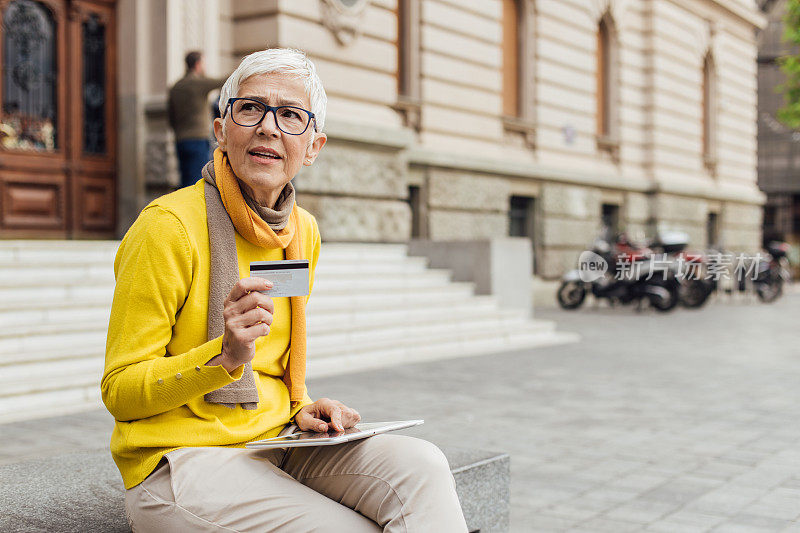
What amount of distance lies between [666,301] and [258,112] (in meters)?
14.6

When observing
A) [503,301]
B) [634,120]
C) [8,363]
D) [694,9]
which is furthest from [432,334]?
[694,9]

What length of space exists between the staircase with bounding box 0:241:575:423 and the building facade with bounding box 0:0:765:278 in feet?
5.60

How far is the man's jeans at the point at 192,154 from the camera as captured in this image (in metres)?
9.69

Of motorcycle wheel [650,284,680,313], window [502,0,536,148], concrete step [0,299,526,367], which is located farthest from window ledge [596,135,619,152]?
concrete step [0,299,526,367]

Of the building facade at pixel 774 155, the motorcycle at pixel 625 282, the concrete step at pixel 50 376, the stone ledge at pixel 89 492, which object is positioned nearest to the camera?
the stone ledge at pixel 89 492

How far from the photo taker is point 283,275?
2029 mm

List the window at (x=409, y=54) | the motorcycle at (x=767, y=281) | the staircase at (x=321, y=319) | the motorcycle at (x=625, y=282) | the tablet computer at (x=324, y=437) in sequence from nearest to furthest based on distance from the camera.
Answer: the tablet computer at (x=324, y=437) → the staircase at (x=321, y=319) → the window at (x=409, y=54) → the motorcycle at (x=625, y=282) → the motorcycle at (x=767, y=281)

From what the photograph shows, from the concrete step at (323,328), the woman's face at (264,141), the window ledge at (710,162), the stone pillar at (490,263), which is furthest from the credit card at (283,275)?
the window ledge at (710,162)

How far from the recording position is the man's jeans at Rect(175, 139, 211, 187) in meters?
9.69

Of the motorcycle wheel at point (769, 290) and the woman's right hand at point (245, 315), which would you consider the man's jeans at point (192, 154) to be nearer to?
the woman's right hand at point (245, 315)

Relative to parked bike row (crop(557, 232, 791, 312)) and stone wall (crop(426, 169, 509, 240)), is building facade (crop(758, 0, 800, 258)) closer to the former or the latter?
parked bike row (crop(557, 232, 791, 312))

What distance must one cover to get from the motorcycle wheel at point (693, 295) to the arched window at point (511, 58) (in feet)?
14.8

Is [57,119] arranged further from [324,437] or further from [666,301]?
[666,301]

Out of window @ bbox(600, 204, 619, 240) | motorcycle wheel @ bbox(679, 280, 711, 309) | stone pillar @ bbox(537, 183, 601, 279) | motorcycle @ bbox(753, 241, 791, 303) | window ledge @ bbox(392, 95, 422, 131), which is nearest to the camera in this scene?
window ledge @ bbox(392, 95, 422, 131)
